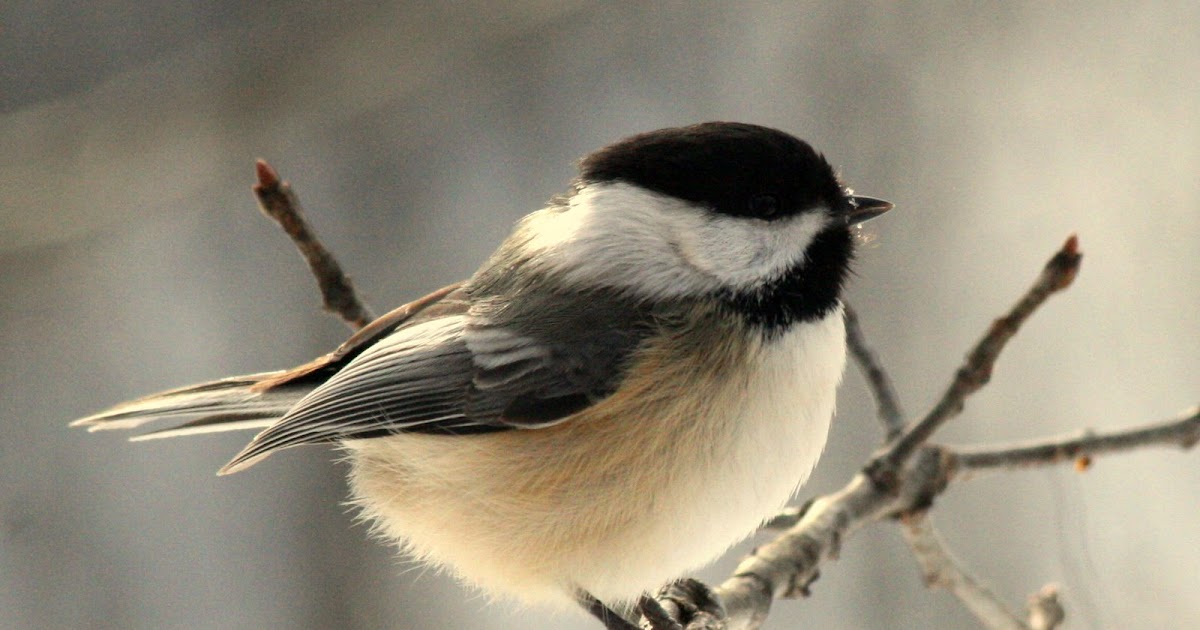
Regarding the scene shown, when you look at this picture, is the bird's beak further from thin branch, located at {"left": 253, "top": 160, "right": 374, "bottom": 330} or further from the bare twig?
thin branch, located at {"left": 253, "top": 160, "right": 374, "bottom": 330}

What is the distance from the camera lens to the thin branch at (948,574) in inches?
79.9

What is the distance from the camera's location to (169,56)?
12.3ft

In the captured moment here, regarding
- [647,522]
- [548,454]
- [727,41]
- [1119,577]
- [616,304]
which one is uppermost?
[727,41]

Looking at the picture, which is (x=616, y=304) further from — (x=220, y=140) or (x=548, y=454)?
(x=220, y=140)

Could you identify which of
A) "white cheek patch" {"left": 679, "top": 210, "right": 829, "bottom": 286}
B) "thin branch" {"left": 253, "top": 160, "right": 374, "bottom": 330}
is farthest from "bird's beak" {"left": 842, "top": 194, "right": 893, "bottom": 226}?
"thin branch" {"left": 253, "top": 160, "right": 374, "bottom": 330}

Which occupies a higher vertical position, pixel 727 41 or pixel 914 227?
pixel 727 41

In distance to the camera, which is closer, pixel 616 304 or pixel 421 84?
pixel 616 304

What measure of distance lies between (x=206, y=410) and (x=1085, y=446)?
1555 mm

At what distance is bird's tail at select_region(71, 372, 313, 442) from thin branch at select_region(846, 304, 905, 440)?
1.02m

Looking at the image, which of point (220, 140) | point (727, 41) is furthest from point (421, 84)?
point (727, 41)

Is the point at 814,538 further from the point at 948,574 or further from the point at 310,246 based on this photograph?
the point at 310,246

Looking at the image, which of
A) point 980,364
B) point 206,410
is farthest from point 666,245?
point 206,410

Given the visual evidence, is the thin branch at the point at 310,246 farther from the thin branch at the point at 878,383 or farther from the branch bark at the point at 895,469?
the thin branch at the point at 878,383

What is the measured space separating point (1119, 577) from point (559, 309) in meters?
1.85
